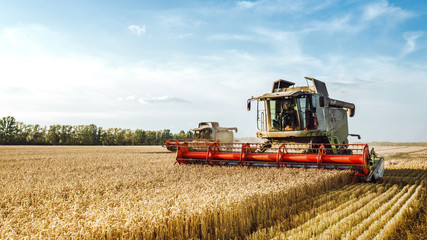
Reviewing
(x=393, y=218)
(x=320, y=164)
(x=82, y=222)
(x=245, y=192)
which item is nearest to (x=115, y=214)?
(x=82, y=222)

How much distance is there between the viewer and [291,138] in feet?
30.7

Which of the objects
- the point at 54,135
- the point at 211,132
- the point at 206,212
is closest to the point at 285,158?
the point at 206,212

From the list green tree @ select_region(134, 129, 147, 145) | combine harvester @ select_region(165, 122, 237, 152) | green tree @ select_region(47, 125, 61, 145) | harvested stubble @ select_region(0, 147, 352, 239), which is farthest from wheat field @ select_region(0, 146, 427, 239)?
green tree @ select_region(47, 125, 61, 145)

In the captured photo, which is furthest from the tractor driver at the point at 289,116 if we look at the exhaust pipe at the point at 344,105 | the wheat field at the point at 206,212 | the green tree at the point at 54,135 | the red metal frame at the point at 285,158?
the green tree at the point at 54,135

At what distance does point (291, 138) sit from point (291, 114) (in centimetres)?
72

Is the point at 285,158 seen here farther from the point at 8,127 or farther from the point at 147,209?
the point at 8,127

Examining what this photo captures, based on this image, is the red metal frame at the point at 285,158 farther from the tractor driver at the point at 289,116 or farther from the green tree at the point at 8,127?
the green tree at the point at 8,127

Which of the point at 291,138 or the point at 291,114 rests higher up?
the point at 291,114

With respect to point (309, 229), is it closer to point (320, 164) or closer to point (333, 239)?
point (333, 239)

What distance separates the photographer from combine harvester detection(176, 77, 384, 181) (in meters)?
7.81

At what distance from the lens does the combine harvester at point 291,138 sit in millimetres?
7809

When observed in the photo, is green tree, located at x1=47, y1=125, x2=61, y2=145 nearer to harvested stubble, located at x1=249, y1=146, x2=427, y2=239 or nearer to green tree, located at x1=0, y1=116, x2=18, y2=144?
green tree, located at x1=0, y1=116, x2=18, y2=144

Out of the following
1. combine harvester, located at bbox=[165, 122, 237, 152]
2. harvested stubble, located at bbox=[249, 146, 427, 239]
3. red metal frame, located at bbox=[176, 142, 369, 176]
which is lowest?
harvested stubble, located at bbox=[249, 146, 427, 239]

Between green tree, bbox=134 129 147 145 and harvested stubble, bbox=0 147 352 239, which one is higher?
green tree, bbox=134 129 147 145
